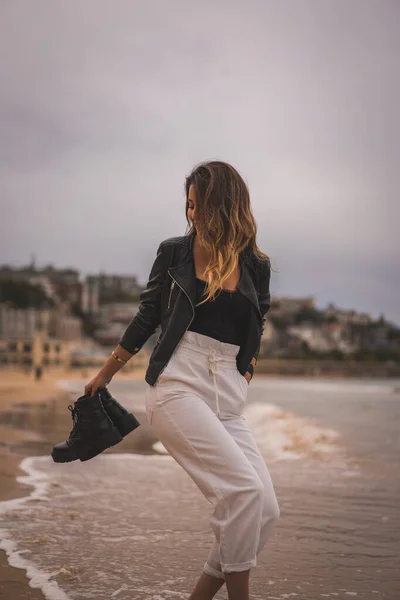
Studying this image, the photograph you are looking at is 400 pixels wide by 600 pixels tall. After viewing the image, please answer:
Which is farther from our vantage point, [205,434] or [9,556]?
[9,556]

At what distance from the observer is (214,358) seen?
3086 mm

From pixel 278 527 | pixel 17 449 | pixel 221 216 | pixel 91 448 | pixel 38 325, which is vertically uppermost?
pixel 221 216

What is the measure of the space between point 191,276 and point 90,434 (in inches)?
30.0

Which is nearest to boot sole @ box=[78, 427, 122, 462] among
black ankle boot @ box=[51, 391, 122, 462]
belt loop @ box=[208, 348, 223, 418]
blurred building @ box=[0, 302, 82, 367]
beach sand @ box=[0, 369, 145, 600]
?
black ankle boot @ box=[51, 391, 122, 462]

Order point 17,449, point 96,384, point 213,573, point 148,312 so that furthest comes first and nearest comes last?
point 17,449 < point 96,384 < point 148,312 < point 213,573

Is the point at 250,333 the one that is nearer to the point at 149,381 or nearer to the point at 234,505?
the point at 149,381

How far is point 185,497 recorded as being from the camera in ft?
22.4

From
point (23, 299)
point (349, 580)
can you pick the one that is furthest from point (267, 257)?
point (23, 299)

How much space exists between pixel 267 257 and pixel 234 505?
991mm

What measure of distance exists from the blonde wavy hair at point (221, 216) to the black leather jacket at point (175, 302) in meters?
0.06

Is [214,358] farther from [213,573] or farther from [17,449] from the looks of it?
[17,449]

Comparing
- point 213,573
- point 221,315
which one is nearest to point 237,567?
point 213,573

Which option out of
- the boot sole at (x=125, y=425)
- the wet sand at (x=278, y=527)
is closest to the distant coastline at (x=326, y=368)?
the wet sand at (x=278, y=527)

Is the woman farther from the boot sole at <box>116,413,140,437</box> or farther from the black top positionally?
the boot sole at <box>116,413,140,437</box>
